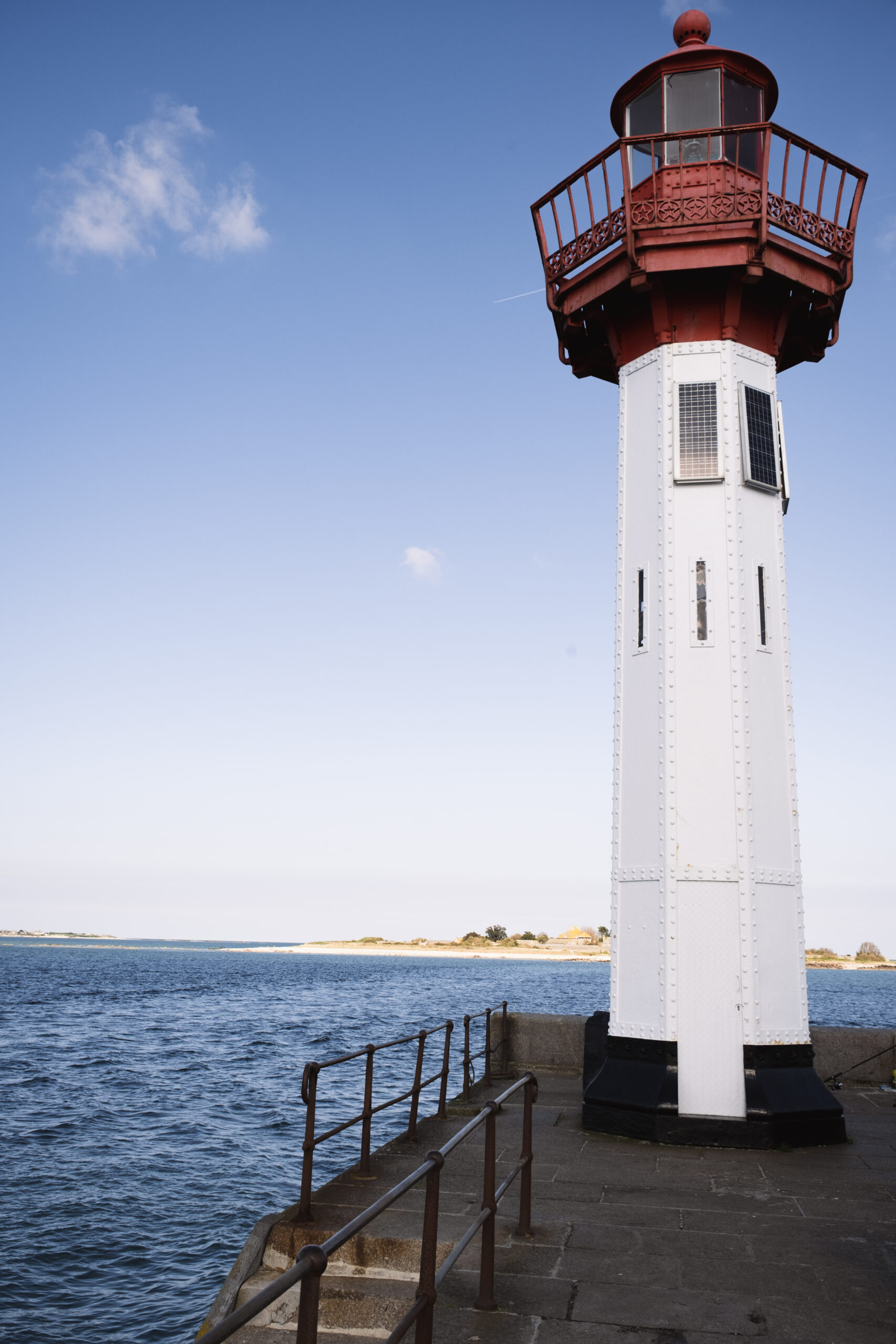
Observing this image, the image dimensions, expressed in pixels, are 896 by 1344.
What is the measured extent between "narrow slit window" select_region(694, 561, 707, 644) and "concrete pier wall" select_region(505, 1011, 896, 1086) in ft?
21.5

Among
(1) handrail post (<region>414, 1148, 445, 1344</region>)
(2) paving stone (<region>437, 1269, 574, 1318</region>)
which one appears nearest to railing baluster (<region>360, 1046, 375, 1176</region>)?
(2) paving stone (<region>437, 1269, 574, 1318</region>)

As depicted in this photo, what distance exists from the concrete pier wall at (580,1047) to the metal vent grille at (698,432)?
8146mm

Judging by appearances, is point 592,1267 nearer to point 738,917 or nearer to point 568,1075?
point 738,917

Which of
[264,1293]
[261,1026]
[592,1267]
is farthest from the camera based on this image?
[261,1026]

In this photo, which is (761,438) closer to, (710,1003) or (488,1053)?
(710,1003)

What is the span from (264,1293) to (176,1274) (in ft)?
35.3

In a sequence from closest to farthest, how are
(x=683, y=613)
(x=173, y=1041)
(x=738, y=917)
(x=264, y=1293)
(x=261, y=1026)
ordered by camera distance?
(x=264, y=1293) → (x=738, y=917) → (x=683, y=613) → (x=173, y=1041) → (x=261, y=1026)

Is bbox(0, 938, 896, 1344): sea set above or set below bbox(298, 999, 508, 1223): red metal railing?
below

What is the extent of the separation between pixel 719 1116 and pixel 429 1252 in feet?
20.9

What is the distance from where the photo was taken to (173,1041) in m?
35.0

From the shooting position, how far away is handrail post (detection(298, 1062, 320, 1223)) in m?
6.80

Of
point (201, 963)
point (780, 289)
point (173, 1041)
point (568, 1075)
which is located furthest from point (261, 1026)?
point (201, 963)

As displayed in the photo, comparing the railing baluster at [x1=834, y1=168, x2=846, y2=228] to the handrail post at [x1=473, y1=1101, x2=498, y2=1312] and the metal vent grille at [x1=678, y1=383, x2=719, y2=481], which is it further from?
the handrail post at [x1=473, y1=1101, x2=498, y2=1312]

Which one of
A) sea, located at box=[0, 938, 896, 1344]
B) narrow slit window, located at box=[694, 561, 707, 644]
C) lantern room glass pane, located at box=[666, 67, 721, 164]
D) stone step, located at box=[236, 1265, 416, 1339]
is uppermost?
lantern room glass pane, located at box=[666, 67, 721, 164]
